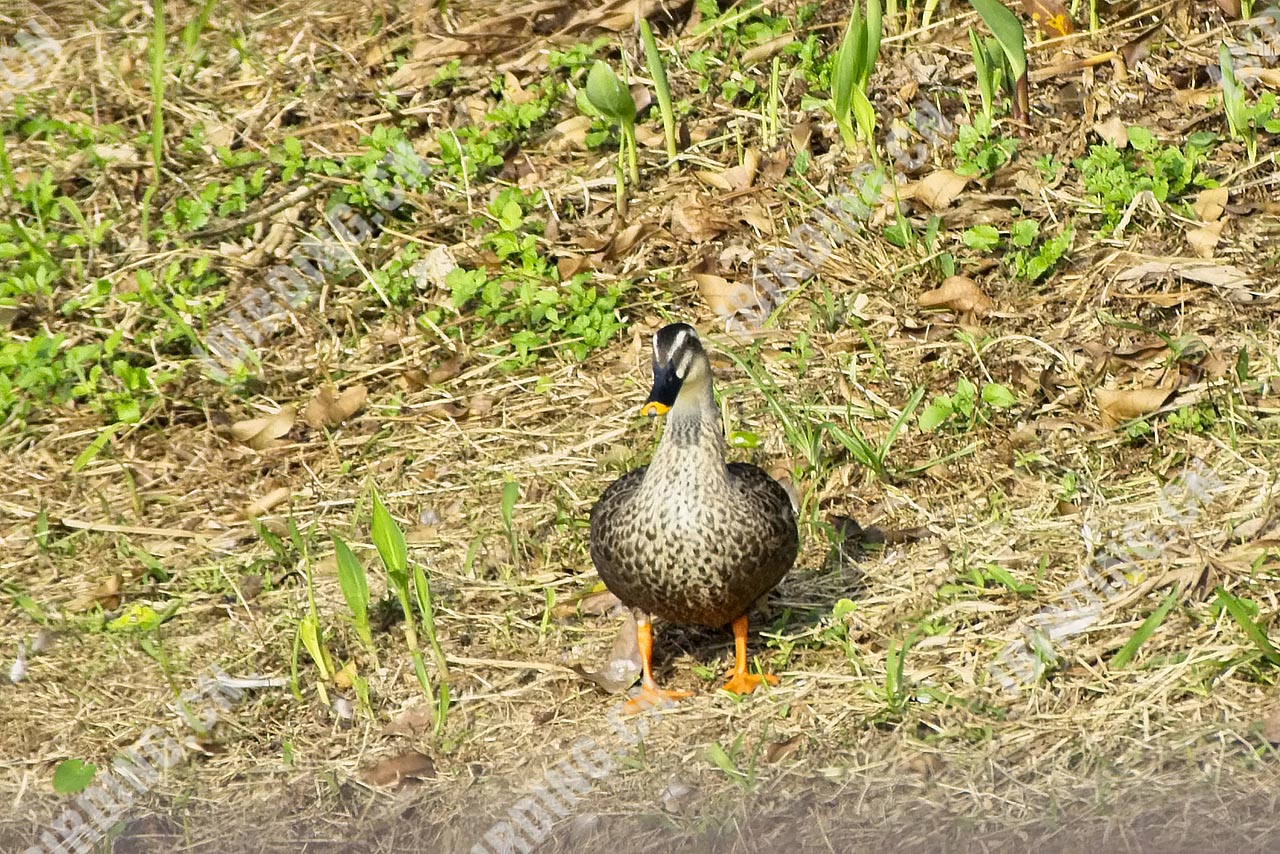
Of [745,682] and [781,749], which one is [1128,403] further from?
[781,749]

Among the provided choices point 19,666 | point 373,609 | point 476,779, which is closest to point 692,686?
point 476,779

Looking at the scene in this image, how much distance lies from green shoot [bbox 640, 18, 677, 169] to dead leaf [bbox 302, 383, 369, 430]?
174cm

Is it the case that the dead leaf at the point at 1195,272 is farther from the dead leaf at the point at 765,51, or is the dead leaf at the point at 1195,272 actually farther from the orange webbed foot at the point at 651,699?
the orange webbed foot at the point at 651,699

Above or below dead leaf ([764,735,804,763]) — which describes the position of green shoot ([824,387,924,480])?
above

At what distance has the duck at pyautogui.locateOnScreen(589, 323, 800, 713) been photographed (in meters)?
4.22

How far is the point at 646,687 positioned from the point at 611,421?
5.03ft

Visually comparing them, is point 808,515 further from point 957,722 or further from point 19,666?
point 19,666

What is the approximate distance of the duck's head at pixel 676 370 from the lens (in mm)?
4082

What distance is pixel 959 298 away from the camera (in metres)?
5.80

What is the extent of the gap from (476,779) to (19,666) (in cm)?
170

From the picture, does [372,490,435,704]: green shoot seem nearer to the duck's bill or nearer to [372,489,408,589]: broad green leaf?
[372,489,408,589]: broad green leaf

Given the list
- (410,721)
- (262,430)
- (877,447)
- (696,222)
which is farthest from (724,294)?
(410,721)

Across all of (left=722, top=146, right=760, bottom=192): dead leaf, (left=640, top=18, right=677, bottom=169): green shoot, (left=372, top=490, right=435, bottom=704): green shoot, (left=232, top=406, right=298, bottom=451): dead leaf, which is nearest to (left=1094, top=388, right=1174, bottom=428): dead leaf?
(left=722, top=146, right=760, bottom=192): dead leaf

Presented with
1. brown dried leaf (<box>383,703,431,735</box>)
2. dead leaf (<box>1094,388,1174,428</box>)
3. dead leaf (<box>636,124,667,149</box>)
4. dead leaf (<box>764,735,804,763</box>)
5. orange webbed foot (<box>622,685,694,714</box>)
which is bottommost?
dead leaf (<box>764,735,804,763</box>)
